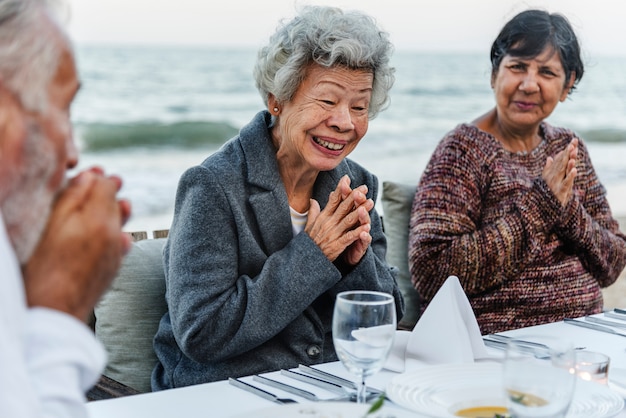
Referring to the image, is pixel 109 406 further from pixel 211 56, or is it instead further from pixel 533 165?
pixel 211 56

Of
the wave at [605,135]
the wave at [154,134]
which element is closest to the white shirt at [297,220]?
the wave at [154,134]

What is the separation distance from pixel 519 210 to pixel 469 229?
0.17 m

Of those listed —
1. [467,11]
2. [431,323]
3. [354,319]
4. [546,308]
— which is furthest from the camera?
[467,11]

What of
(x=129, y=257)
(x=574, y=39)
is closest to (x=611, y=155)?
(x=574, y=39)

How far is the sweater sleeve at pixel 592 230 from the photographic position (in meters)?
3.00

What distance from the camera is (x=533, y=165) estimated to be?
320cm

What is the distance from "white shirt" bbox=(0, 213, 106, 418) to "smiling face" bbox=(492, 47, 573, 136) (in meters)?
2.38

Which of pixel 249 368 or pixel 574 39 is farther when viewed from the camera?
pixel 574 39

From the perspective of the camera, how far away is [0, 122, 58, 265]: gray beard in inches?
41.2

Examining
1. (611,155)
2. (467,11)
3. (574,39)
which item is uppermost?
(574,39)

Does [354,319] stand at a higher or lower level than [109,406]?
higher

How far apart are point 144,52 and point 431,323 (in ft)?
54.7

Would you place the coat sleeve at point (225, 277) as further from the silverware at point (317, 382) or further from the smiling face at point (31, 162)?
the smiling face at point (31, 162)

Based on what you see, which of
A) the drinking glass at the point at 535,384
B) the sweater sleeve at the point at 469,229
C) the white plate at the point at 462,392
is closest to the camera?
the drinking glass at the point at 535,384
